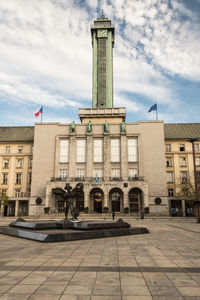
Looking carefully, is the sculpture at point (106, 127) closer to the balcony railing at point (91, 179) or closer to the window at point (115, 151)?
the window at point (115, 151)

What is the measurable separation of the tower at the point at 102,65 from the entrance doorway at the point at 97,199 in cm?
2374

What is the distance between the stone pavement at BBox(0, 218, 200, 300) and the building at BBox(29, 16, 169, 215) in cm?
3796

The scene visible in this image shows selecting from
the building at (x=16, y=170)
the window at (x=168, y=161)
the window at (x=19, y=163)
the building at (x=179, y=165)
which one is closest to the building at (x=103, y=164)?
the building at (x=16, y=170)

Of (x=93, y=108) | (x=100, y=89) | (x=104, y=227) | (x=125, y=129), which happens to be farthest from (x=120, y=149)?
(x=104, y=227)

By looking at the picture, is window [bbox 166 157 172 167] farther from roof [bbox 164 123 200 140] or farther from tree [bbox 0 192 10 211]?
tree [bbox 0 192 10 211]

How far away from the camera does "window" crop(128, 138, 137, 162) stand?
5228 cm

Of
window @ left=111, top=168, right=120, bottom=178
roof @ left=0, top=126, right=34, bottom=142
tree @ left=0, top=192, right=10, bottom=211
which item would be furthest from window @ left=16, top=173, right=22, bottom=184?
window @ left=111, top=168, right=120, bottom=178

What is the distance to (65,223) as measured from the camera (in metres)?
16.6

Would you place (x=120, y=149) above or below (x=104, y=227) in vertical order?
above

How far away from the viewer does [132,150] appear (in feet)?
174

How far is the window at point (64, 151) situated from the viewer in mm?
53250

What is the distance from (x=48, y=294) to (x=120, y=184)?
1702 inches

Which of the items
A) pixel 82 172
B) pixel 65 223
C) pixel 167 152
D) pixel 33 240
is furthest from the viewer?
pixel 167 152

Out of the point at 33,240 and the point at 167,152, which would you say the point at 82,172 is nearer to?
the point at 167,152
